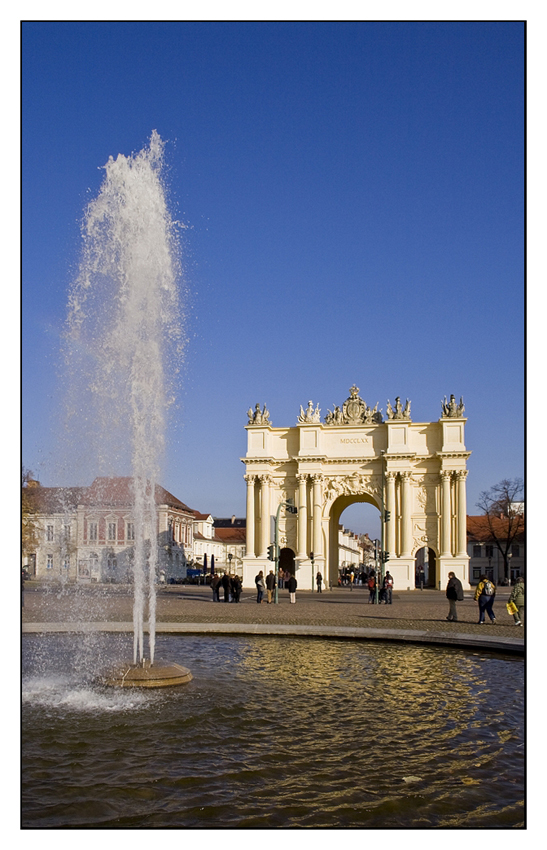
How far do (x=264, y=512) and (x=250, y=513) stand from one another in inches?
46.0

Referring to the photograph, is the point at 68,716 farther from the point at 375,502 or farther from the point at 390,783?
the point at 375,502

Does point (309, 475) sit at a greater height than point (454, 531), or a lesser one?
greater

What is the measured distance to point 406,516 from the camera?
201 feet

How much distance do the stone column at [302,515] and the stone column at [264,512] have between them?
2713 mm

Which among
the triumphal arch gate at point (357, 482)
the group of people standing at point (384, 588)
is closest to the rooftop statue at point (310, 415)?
the triumphal arch gate at point (357, 482)

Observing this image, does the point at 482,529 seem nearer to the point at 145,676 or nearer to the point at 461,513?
the point at 461,513

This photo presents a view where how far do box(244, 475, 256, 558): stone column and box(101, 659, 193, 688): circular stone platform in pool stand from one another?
Result: 170ft

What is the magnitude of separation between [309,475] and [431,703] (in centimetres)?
5190

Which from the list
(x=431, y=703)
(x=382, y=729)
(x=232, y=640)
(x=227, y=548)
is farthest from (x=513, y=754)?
(x=227, y=548)

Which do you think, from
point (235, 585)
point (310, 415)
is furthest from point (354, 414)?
point (235, 585)

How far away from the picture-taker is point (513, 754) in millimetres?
8758

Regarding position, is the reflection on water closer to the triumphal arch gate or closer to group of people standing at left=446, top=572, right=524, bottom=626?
group of people standing at left=446, top=572, right=524, bottom=626
